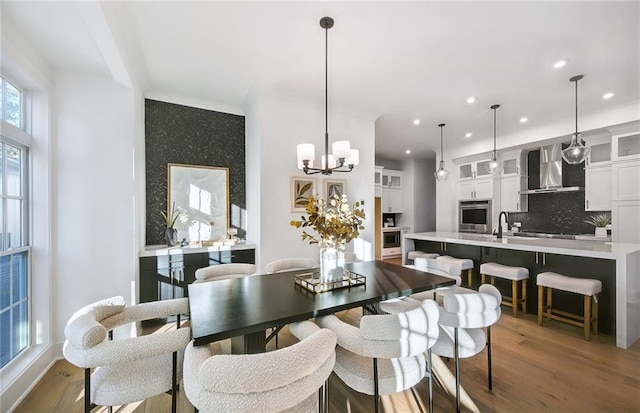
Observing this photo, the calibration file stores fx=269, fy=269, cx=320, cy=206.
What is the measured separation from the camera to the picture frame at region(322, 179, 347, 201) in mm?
3979

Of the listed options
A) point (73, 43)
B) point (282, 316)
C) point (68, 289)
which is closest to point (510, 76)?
point (282, 316)

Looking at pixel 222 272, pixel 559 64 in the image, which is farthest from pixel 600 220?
pixel 222 272

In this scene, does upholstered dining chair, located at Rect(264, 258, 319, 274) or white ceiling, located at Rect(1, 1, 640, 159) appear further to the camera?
upholstered dining chair, located at Rect(264, 258, 319, 274)

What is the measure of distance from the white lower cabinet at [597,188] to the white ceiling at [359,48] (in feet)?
3.71

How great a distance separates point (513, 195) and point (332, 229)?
5.53 meters

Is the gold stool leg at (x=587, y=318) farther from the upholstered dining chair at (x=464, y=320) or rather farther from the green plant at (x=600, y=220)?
the green plant at (x=600, y=220)

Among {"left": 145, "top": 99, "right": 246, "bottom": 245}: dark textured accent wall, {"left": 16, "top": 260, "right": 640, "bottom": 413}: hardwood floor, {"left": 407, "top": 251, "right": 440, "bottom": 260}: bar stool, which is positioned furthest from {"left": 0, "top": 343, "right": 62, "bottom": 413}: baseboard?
{"left": 407, "top": 251, "right": 440, "bottom": 260}: bar stool

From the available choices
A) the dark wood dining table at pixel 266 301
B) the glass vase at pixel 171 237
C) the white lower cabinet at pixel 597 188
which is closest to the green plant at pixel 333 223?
the dark wood dining table at pixel 266 301

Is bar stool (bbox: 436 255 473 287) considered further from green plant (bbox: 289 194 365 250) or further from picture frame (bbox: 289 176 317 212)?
green plant (bbox: 289 194 365 250)

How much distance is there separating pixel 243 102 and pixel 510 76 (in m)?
3.46

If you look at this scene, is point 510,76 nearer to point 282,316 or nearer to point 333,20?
point 333,20

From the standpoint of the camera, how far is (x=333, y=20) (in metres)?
2.22

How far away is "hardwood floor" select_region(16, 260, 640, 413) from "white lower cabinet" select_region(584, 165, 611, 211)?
2.73 meters

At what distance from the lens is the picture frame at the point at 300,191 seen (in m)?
3.71
